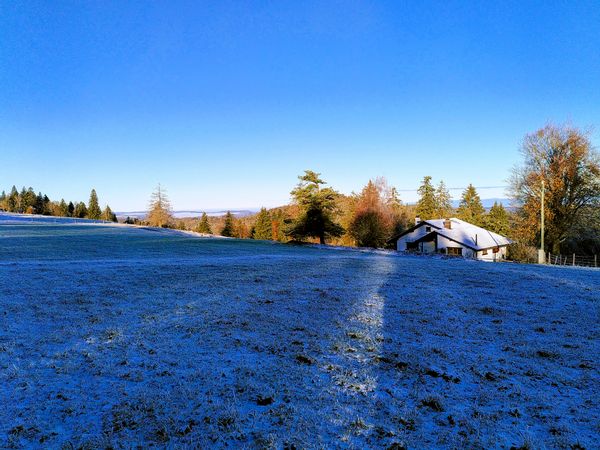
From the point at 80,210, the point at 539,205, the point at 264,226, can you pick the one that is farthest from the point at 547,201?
the point at 80,210

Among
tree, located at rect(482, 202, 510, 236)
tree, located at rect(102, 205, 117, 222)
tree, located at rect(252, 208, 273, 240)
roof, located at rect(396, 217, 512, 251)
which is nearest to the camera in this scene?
roof, located at rect(396, 217, 512, 251)

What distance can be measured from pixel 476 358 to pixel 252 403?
10.4ft

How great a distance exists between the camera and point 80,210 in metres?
95.2

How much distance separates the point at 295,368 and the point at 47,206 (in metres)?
120

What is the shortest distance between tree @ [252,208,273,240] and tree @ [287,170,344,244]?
1574 inches

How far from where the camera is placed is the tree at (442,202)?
66.8m

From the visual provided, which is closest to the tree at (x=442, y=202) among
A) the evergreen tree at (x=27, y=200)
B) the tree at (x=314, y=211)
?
the tree at (x=314, y=211)

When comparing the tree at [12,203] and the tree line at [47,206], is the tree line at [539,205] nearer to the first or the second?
the tree line at [47,206]

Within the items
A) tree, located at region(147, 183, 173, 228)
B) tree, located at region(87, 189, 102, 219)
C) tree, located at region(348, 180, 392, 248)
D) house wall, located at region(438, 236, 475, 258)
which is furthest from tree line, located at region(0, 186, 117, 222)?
house wall, located at region(438, 236, 475, 258)

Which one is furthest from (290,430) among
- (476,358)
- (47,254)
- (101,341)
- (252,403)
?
(47,254)

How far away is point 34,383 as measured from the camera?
379 centimetres

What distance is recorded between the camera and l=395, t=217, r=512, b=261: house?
37594 mm

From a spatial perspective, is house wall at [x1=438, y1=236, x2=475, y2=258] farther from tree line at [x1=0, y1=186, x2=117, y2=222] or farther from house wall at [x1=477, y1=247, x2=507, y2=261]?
tree line at [x1=0, y1=186, x2=117, y2=222]

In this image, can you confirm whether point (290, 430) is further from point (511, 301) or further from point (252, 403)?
point (511, 301)
